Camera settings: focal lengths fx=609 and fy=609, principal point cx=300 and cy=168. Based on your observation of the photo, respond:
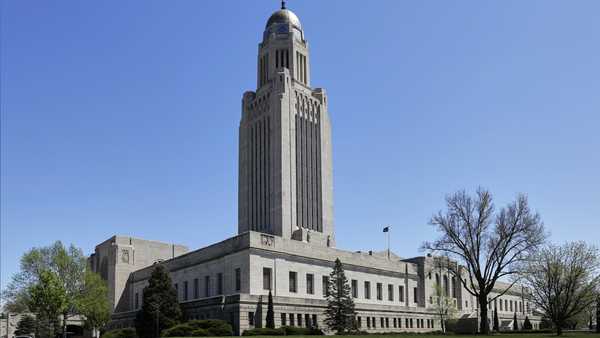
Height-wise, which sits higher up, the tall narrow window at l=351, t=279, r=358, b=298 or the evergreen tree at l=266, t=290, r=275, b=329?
the tall narrow window at l=351, t=279, r=358, b=298

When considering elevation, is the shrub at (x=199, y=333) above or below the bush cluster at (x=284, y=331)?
above

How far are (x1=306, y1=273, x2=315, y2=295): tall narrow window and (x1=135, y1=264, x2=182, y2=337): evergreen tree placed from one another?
14.2 m

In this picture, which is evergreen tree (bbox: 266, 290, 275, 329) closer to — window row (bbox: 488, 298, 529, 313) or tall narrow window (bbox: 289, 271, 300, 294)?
tall narrow window (bbox: 289, 271, 300, 294)

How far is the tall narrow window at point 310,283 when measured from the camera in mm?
66675

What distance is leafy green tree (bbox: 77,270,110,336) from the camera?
72.3m

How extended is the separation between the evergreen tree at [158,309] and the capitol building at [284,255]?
2.93 metres

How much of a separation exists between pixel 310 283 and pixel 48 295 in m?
27.7

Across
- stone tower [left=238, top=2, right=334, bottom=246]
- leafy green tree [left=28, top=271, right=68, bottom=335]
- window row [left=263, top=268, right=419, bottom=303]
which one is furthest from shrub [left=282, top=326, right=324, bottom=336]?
stone tower [left=238, top=2, right=334, bottom=246]

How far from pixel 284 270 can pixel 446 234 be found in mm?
17388

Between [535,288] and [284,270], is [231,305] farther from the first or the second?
[535,288]

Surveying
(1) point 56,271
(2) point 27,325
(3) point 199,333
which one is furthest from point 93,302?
(2) point 27,325

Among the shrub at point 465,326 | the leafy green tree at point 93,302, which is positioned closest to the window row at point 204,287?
the leafy green tree at point 93,302

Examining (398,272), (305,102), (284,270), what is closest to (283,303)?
(284,270)

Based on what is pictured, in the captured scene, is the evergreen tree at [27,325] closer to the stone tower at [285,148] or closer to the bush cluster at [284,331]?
the stone tower at [285,148]
